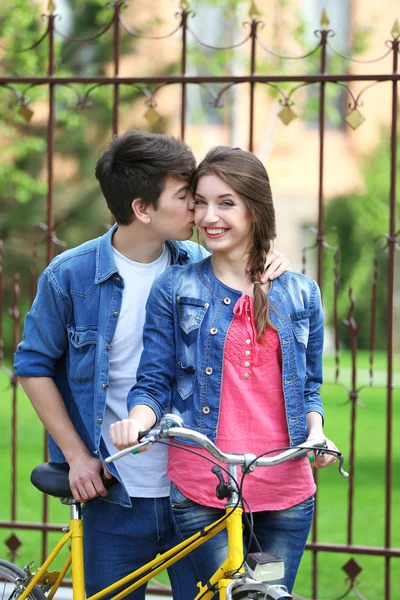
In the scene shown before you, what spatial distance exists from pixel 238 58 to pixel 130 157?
1107 cm

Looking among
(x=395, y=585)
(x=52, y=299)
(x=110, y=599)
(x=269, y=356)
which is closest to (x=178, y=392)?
(x=269, y=356)

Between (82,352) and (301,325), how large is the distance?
1.97 ft

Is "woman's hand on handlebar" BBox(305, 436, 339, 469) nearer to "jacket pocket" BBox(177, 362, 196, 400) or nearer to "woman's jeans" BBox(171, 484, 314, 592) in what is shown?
"woman's jeans" BBox(171, 484, 314, 592)

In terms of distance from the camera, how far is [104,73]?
14430 millimetres

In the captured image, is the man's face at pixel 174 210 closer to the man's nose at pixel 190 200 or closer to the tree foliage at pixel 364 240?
the man's nose at pixel 190 200

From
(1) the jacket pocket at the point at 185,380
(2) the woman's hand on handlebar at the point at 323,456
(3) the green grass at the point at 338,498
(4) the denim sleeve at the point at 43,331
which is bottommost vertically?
(3) the green grass at the point at 338,498

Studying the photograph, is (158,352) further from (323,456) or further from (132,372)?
(323,456)

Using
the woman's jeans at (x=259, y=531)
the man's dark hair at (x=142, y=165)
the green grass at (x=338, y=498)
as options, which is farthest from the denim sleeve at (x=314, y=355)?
the green grass at (x=338, y=498)

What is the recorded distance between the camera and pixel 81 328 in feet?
8.18

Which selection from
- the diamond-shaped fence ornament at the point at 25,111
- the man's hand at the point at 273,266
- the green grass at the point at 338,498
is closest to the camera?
the man's hand at the point at 273,266

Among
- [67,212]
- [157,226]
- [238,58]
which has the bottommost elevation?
[157,226]

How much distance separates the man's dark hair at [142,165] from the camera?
243cm

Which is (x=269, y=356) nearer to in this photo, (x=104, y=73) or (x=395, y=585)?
(x=395, y=585)

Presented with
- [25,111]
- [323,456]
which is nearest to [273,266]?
[323,456]
